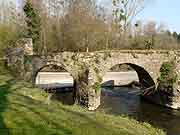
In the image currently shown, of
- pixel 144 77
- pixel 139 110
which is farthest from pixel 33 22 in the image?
pixel 139 110

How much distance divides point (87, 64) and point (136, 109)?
5.10 meters

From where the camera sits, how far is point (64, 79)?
31.4m

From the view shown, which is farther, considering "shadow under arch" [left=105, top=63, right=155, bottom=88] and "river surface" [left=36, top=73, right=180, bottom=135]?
"shadow under arch" [left=105, top=63, right=155, bottom=88]

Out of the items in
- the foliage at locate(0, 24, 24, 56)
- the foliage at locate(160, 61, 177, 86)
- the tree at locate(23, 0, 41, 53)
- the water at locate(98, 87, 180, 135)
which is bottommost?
the water at locate(98, 87, 180, 135)

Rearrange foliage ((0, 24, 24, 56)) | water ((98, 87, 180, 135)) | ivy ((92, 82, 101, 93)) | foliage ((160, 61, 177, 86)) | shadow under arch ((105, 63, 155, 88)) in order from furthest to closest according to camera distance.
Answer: foliage ((0, 24, 24, 56)) → shadow under arch ((105, 63, 155, 88)) → foliage ((160, 61, 177, 86)) → ivy ((92, 82, 101, 93)) → water ((98, 87, 180, 135))

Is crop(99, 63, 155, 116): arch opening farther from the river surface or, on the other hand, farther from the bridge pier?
→ the bridge pier

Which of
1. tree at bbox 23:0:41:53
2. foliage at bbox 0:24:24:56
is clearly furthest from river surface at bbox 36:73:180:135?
tree at bbox 23:0:41:53

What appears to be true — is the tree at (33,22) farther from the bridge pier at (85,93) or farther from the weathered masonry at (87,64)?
the bridge pier at (85,93)

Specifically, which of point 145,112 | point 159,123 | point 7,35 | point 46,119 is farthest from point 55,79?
point 46,119

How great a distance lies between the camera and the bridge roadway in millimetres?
30000

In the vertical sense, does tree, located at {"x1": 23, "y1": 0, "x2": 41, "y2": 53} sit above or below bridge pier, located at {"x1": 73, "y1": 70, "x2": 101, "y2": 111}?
above

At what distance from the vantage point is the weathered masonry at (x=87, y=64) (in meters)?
21.1

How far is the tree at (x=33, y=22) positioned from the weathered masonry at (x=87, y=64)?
12484 mm

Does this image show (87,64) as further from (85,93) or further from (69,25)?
(69,25)
